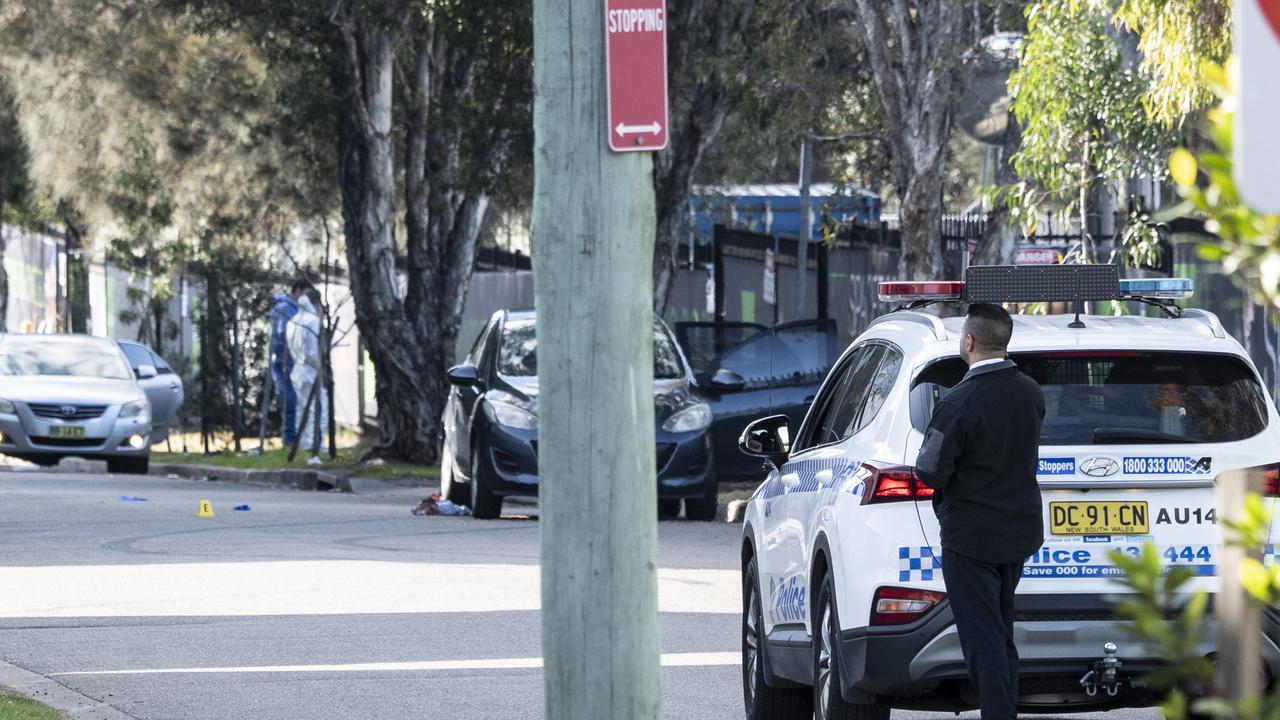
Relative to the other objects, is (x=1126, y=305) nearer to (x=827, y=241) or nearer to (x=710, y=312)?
(x=827, y=241)

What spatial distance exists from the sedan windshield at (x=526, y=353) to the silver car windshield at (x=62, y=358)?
9786 mm

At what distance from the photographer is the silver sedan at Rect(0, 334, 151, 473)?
25766 mm

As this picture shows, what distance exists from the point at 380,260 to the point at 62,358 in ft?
15.0

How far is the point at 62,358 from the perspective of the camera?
1084 inches

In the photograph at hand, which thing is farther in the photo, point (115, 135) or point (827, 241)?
point (115, 135)

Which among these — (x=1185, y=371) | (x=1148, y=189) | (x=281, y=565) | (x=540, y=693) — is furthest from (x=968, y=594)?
(x=1148, y=189)

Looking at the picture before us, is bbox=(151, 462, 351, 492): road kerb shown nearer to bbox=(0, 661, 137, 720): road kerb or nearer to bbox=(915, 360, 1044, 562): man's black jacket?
bbox=(0, 661, 137, 720): road kerb

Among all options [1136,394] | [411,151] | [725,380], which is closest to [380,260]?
[411,151]

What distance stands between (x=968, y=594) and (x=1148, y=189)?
14980mm

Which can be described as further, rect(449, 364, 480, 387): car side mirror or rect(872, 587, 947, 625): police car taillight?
rect(449, 364, 480, 387): car side mirror

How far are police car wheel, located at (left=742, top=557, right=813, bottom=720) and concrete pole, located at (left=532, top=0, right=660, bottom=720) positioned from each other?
3.38m

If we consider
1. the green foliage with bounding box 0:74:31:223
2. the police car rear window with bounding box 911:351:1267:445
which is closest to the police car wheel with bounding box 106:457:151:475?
the green foliage with bounding box 0:74:31:223

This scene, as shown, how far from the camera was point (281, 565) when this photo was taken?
14539mm

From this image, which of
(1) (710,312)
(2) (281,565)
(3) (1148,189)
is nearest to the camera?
(2) (281,565)
